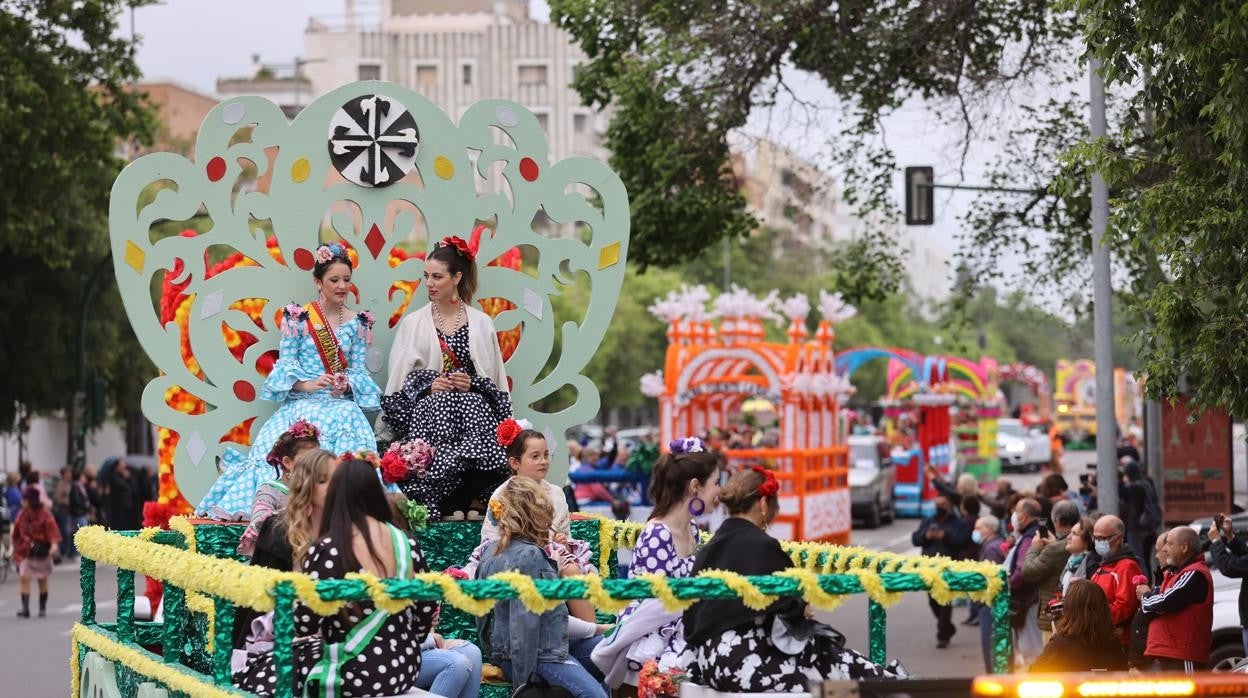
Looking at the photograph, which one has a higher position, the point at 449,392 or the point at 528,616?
the point at 449,392

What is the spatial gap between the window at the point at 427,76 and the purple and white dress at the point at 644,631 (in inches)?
3222

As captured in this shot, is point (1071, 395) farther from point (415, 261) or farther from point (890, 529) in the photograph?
point (415, 261)

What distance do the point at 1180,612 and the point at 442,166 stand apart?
5363 mm

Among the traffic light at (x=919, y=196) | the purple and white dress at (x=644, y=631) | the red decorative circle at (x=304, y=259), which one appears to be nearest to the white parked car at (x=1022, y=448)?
the traffic light at (x=919, y=196)

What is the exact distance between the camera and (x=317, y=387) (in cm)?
991

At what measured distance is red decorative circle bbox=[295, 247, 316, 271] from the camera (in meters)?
10.4

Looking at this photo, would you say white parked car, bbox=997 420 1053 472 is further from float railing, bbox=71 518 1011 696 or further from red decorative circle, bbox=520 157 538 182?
float railing, bbox=71 518 1011 696

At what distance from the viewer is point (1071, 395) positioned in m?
94.2

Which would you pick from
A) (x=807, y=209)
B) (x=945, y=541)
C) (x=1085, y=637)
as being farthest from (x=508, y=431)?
(x=807, y=209)

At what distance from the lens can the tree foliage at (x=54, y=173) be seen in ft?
94.0

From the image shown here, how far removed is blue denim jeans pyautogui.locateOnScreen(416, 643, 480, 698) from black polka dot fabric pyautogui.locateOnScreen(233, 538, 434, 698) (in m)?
0.58

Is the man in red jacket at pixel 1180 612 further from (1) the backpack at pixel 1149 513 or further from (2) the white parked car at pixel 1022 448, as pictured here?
(2) the white parked car at pixel 1022 448

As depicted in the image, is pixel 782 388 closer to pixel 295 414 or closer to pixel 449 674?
pixel 295 414

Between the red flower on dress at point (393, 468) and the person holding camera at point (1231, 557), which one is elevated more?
the red flower on dress at point (393, 468)
